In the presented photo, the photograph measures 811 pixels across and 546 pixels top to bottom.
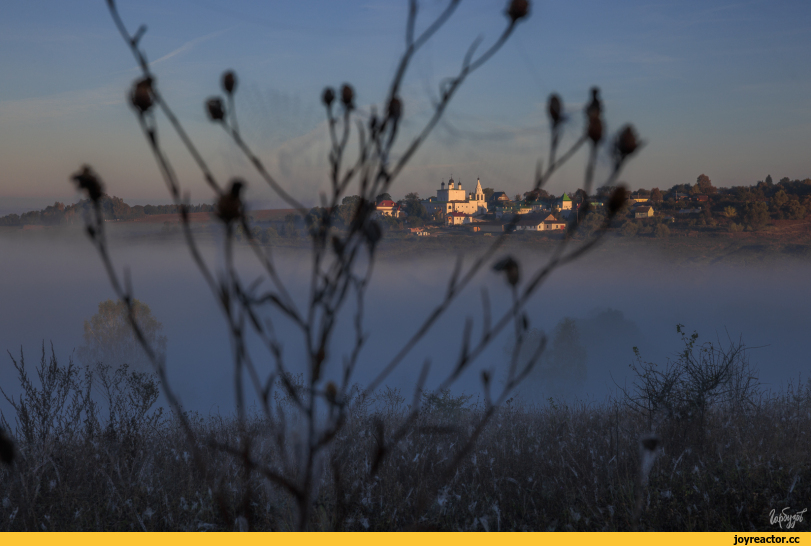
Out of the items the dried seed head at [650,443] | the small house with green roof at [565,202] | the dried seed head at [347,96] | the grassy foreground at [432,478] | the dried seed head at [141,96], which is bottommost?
the grassy foreground at [432,478]

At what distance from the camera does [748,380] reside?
6652mm

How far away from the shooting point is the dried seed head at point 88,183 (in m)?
0.91

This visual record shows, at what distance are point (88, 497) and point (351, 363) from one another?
4260 millimetres

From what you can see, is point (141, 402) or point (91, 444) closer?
point (91, 444)

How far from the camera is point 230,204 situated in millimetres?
866

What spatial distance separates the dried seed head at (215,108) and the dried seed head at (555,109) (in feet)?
2.43

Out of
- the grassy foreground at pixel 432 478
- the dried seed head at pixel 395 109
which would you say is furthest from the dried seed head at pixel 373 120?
the grassy foreground at pixel 432 478

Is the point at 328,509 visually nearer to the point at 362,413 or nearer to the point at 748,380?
the point at 362,413

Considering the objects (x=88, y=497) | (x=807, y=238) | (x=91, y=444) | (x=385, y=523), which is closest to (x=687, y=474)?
(x=385, y=523)

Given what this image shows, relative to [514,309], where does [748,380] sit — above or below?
below

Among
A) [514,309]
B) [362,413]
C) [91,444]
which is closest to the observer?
[514,309]
